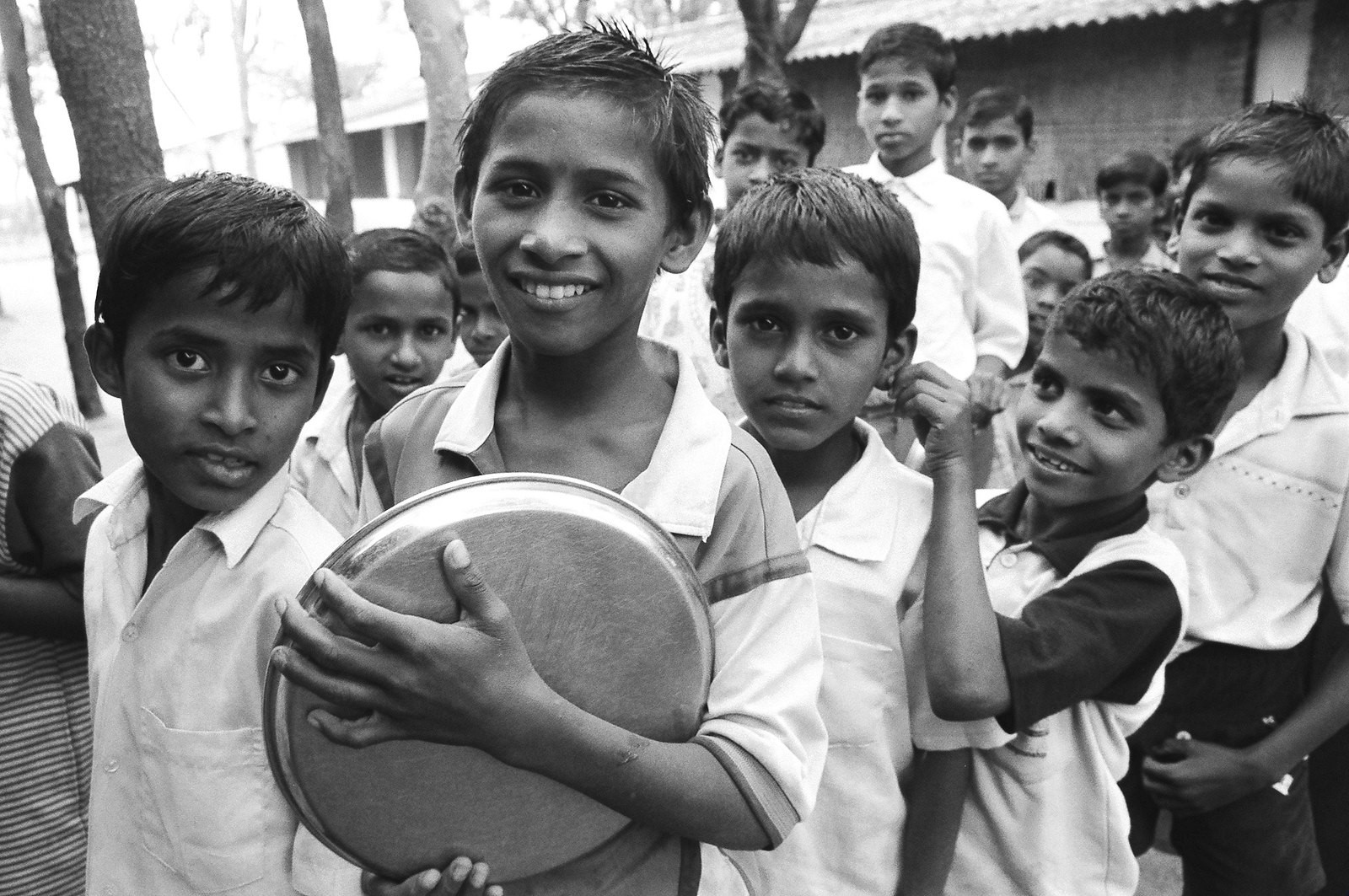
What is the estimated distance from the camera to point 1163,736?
7.13 ft

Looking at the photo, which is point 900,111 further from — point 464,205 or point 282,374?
point 282,374

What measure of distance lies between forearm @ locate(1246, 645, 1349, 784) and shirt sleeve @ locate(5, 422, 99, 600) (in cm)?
239

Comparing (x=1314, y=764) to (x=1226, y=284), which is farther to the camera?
(x=1314, y=764)

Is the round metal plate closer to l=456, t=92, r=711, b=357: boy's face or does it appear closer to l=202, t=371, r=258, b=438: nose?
l=456, t=92, r=711, b=357: boy's face

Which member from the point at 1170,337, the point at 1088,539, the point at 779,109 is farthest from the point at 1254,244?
the point at 779,109

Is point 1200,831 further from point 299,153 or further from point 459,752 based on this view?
point 299,153

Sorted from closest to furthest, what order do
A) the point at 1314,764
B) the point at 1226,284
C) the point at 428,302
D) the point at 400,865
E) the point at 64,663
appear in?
the point at 400,865, the point at 64,663, the point at 1226,284, the point at 1314,764, the point at 428,302

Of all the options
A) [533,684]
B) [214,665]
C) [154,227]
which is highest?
[154,227]

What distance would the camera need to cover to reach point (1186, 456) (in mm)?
1951

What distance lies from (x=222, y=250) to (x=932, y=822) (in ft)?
4.79

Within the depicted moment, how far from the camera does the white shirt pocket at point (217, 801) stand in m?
1.38

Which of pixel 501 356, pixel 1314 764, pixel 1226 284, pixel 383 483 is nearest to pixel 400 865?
pixel 383 483

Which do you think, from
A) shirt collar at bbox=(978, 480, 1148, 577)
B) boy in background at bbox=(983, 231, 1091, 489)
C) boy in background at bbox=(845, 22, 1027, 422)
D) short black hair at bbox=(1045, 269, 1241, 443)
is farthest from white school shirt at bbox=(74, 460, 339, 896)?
boy in background at bbox=(983, 231, 1091, 489)

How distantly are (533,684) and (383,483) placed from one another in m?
0.57
